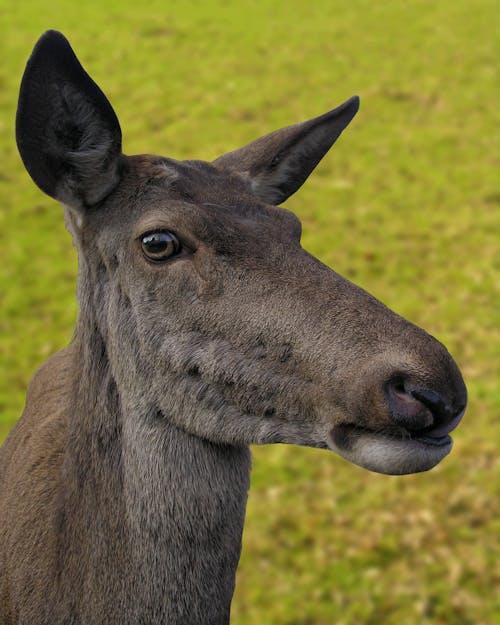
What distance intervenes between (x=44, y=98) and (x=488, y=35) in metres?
16.7

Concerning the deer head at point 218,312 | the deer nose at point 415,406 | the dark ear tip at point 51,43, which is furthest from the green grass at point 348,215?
the dark ear tip at point 51,43

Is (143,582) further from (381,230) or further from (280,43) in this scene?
(280,43)

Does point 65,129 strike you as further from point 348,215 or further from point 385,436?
point 348,215

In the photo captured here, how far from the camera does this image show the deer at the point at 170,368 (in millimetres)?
2721

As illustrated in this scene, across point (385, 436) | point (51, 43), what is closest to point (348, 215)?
point (51, 43)

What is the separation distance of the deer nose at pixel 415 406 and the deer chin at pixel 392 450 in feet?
0.21

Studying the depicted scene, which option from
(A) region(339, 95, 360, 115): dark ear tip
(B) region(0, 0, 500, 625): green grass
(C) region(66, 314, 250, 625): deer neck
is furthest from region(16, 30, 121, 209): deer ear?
(B) region(0, 0, 500, 625): green grass

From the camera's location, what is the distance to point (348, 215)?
1149 cm

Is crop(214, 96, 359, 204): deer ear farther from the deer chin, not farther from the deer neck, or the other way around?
the deer chin

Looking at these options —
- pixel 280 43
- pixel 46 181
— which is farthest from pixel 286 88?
pixel 46 181

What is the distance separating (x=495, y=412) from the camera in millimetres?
7809

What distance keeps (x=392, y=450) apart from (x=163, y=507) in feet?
3.37

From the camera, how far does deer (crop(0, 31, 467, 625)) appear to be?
2721 millimetres

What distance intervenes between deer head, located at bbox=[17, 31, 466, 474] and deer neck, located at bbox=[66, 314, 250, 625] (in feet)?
0.30
